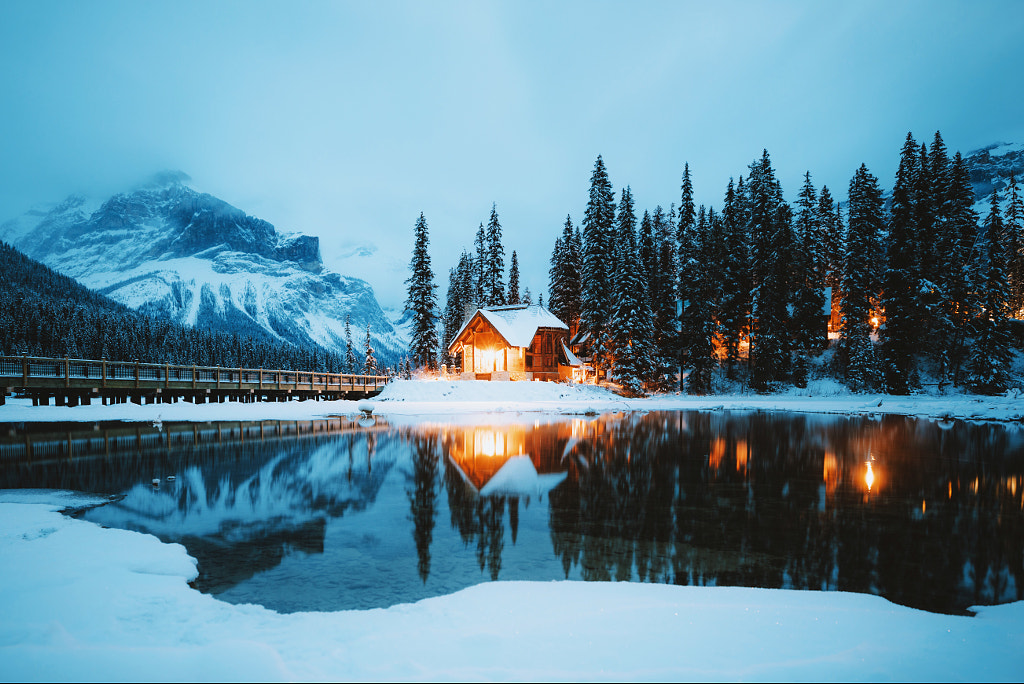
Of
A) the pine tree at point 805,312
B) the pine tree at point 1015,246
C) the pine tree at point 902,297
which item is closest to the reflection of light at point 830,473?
the pine tree at point 902,297

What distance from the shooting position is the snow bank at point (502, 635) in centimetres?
428

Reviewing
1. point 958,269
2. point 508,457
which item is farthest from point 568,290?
point 508,457

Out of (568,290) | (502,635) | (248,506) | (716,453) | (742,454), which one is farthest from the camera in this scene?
(568,290)

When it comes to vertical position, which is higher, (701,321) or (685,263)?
(685,263)

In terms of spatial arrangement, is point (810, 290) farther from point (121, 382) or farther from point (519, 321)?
point (121, 382)

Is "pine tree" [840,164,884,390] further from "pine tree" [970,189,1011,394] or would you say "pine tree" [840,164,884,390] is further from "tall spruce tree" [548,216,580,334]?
"tall spruce tree" [548,216,580,334]

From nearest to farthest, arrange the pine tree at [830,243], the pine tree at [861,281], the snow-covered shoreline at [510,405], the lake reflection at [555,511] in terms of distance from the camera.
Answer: the lake reflection at [555,511] → the snow-covered shoreline at [510,405] → the pine tree at [861,281] → the pine tree at [830,243]

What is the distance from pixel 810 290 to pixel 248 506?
6082cm

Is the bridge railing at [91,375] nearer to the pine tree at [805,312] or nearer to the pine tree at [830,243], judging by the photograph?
the pine tree at [805,312]

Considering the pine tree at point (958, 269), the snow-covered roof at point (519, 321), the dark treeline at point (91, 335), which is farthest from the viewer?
the dark treeline at point (91, 335)

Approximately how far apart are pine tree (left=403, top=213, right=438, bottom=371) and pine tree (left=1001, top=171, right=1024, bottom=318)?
53388 millimetres

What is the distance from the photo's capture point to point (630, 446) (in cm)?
1962

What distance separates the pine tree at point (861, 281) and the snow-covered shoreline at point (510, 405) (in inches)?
105

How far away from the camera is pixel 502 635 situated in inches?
195
